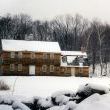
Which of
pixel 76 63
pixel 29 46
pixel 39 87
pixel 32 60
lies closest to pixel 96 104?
pixel 39 87

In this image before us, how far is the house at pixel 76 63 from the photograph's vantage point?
6047cm

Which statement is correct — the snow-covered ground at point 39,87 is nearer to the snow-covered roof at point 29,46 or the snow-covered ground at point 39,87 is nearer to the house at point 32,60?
the house at point 32,60

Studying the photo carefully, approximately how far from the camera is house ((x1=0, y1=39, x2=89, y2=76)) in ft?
190

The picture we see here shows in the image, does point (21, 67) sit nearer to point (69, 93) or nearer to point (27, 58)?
point (27, 58)

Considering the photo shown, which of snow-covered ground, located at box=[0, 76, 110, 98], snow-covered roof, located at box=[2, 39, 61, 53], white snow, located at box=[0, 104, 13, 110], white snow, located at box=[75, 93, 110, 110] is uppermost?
white snow, located at box=[75, 93, 110, 110]

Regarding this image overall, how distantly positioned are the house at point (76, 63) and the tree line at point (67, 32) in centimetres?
1506

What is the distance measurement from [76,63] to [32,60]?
8309 millimetres

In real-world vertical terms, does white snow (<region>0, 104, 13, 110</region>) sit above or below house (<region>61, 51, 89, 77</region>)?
above

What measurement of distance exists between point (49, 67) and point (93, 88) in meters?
47.8

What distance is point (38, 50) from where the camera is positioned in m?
59.1

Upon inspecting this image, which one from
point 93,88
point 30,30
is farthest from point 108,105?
point 30,30

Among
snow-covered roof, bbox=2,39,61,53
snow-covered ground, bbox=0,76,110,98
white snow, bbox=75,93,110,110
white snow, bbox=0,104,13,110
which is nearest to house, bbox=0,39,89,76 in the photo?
snow-covered roof, bbox=2,39,61,53

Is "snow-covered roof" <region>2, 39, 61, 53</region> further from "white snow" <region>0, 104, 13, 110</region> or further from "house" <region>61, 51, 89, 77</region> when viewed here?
"white snow" <region>0, 104, 13, 110</region>

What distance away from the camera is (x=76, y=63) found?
203 ft
